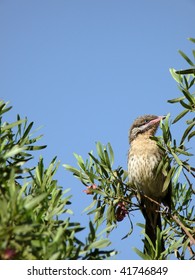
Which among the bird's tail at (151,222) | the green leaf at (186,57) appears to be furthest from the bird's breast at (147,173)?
the green leaf at (186,57)

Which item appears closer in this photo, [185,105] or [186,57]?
[186,57]

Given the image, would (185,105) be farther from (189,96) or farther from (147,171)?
(147,171)

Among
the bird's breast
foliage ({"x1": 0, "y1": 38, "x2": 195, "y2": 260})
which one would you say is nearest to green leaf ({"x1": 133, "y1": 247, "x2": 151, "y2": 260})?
foliage ({"x1": 0, "y1": 38, "x2": 195, "y2": 260})

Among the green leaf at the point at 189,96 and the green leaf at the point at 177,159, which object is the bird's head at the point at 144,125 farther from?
the green leaf at the point at 189,96

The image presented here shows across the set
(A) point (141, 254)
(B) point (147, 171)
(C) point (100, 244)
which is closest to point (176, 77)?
(A) point (141, 254)

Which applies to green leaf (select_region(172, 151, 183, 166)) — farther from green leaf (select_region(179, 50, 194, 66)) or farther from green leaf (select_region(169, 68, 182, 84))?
green leaf (select_region(179, 50, 194, 66))

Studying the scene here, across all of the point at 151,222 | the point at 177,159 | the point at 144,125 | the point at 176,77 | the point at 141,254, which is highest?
the point at 144,125

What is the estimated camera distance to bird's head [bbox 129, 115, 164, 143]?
4.05m

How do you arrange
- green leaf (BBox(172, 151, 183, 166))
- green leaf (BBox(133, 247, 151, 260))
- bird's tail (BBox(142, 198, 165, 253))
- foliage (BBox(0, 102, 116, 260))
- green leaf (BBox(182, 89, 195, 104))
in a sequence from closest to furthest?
foliage (BBox(0, 102, 116, 260))
green leaf (BBox(133, 247, 151, 260))
green leaf (BBox(182, 89, 195, 104))
green leaf (BBox(172, 151, 183, 166))
bird's tail (BBox(142, 198, 165, 253))

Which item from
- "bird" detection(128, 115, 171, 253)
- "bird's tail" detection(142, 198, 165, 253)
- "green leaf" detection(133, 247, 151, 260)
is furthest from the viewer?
"bird" detection(128, 115, 171, 253)

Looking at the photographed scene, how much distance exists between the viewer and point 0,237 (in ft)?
3.74

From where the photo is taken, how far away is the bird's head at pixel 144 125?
405cm

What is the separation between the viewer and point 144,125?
4.08 metres
